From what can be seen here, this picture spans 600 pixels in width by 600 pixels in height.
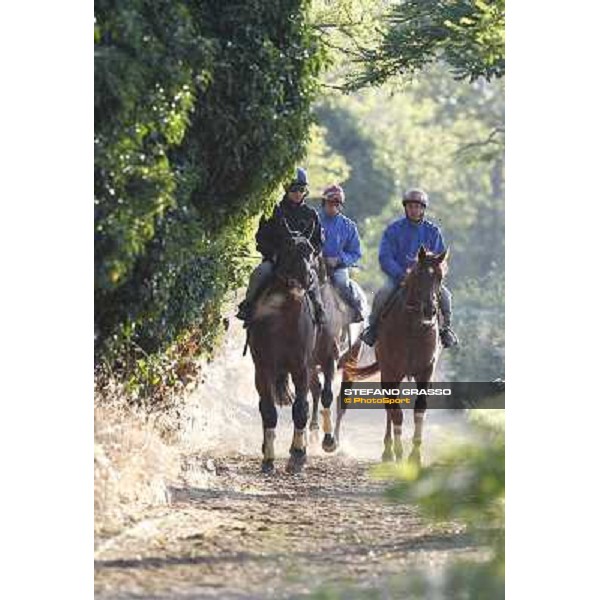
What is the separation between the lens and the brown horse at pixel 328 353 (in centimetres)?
1321

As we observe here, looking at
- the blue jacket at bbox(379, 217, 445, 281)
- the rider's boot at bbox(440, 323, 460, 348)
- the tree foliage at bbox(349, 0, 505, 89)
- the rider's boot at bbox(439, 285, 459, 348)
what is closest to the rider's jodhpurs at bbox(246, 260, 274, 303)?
the blue jacket at bbox(379, 217, 445, 281)

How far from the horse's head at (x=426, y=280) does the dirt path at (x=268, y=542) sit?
1404mm

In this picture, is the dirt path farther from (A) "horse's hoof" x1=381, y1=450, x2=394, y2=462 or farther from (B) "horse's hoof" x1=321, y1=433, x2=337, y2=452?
(B) "horse's hoof" x1=321, y1=433, x2=337, y2=452

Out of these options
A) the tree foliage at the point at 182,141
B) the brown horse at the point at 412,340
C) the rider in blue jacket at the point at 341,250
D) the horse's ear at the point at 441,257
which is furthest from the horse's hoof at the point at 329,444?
the horse's ear at the point at 441,257

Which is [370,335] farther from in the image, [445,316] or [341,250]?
[341,250]

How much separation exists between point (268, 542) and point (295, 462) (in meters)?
2.62

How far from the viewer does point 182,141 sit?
10219mm

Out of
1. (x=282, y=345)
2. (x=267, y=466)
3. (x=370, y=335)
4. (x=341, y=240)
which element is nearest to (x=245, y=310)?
(x=282, y=345)

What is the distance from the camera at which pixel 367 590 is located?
8.17 metres

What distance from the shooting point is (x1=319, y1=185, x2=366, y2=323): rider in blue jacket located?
13422mm

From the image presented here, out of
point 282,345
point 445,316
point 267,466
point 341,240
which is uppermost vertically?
point 341,240

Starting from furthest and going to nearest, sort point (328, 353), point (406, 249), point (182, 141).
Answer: point (328, 353) < point (406, 249) < point (182, 141)

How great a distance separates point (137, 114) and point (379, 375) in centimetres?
499
